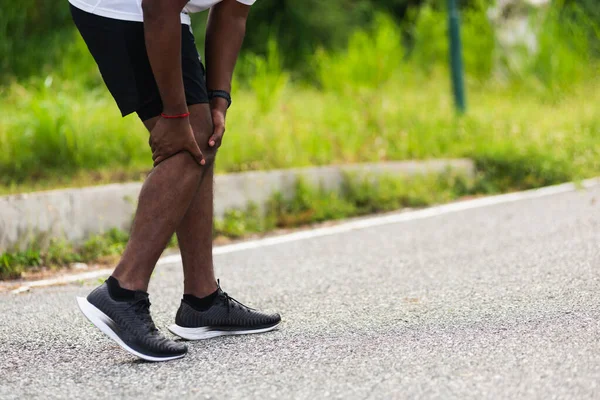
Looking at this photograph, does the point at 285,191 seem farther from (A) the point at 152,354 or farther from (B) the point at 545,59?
(B) the point at 545,59

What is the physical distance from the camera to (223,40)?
Answer: 3.16m

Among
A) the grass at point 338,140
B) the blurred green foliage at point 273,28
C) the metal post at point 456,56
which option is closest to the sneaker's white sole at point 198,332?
the grass at point 338,140

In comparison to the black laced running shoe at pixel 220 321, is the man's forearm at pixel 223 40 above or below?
above

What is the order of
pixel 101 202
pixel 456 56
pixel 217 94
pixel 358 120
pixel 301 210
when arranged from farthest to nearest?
pixel 456 56
pixel 358 120
pixel 301 210
pixel 101 202
pixel 217 94

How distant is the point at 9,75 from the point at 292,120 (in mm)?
3328

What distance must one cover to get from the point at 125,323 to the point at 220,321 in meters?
0.45

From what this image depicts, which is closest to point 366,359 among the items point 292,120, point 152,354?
point 152,354

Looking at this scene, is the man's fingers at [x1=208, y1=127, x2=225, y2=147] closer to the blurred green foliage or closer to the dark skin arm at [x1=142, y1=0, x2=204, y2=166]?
the dark skin arm at [x1=142, y1=0, x2=204, y2=166]

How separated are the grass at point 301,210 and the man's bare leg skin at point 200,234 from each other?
191 centimetres

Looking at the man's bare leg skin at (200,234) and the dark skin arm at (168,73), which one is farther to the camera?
the man's bare leg skin at (200,234)

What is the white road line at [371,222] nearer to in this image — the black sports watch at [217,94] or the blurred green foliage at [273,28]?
the black sports watch at [217,94]

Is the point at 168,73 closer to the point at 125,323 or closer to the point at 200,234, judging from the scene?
the point at 200,234

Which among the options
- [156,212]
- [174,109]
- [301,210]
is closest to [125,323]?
[156,212]

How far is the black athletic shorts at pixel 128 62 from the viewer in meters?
2.90
